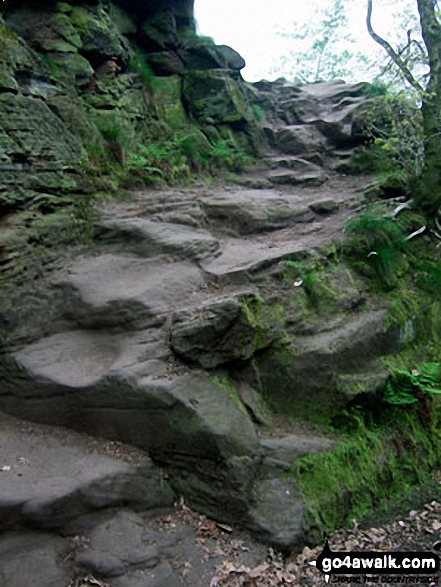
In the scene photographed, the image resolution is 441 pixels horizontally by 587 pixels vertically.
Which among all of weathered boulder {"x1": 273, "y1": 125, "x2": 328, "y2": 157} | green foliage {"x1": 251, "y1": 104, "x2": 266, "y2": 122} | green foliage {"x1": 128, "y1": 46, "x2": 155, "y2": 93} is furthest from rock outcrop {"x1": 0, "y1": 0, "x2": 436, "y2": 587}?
green foliage {"x1": 251, "y1": 104, "x2": 266, "y2": 122}

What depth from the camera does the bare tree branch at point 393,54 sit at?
827 cm

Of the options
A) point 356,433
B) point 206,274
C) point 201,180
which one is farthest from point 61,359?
point 201,180

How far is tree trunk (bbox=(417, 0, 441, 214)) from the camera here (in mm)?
7641

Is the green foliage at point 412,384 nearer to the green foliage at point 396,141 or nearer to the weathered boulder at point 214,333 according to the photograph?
the weathered boulder at point 214,333

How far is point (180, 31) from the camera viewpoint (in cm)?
1135

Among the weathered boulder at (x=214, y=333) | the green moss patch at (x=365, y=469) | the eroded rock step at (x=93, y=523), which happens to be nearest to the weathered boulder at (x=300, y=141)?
the weathered boulder at (x=214, y=333)

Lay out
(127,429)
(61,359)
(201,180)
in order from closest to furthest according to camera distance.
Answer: (127,429)
(61,359)
(201,180)

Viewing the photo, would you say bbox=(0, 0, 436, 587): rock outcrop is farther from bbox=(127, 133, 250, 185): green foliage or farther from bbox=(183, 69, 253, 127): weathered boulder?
bbox=(183, 69, 253, 127): weathered boulder

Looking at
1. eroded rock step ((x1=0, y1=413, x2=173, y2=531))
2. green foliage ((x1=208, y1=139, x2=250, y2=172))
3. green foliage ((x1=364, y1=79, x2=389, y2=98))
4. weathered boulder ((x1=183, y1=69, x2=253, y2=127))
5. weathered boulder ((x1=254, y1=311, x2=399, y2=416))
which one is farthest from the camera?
green foliage ((x1=364, y1=79, x2=389, y2=98))

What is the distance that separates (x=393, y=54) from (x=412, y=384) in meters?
6.71

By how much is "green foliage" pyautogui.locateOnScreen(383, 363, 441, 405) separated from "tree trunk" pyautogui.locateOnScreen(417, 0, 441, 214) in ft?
10.7

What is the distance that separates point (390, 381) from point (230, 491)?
7.72 ft

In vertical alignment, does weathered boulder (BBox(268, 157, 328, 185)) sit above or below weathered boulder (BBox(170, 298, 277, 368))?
above

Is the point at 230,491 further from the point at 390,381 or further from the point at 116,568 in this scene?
the point at 390,381
